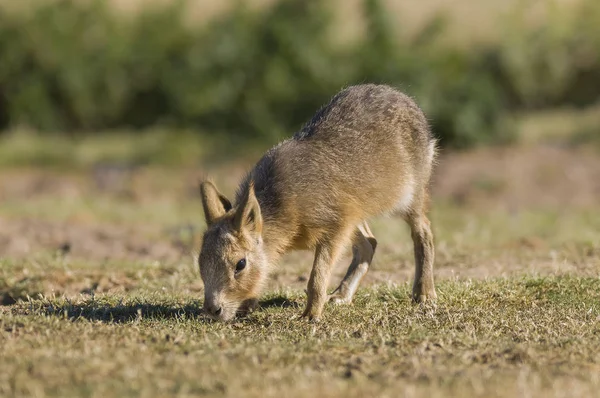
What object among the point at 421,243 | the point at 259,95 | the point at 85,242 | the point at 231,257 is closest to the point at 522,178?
the point at 259,95

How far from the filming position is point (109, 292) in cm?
822

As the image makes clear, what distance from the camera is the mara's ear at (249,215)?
684cm

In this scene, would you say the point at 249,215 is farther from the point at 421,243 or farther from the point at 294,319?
the point at 421,243

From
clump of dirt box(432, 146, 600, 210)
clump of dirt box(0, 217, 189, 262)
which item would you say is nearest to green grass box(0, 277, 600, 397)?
clump of dirt box(0, 217, 189, 262)

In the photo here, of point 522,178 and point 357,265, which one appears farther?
point 522,178

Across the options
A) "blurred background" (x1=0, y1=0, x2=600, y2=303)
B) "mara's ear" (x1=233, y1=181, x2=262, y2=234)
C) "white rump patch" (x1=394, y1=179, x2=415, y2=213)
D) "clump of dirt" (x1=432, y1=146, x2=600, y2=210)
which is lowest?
"clump of dirt" (x1=432, y1=146, x2=600, y2=210)

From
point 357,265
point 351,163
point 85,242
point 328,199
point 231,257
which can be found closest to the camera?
point 231,257

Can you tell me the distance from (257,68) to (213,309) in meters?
13.5

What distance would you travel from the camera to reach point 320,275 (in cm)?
722

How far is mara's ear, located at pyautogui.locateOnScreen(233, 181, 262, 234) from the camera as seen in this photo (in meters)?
6.84

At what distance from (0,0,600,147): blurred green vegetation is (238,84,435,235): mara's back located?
32.1ft

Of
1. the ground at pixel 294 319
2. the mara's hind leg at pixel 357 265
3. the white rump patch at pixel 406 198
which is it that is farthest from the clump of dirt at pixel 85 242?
the white rump patch at pixel 406 198

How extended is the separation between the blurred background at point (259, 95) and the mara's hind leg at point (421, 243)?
4391 millimetres

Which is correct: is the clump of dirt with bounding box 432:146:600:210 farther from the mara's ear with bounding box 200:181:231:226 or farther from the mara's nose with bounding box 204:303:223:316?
the mara's nose with bounding box 204:303:223:316
